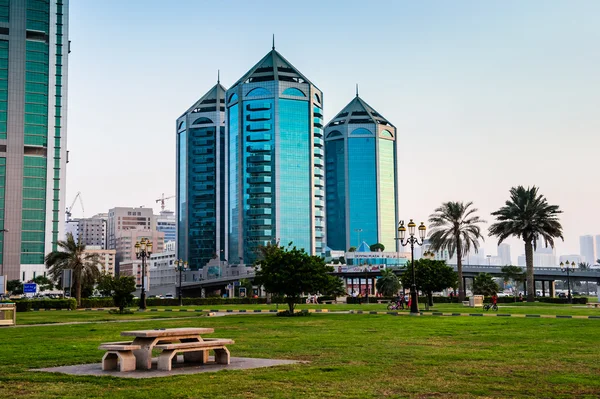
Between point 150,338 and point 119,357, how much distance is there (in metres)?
0.94

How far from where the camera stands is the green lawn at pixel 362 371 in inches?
483

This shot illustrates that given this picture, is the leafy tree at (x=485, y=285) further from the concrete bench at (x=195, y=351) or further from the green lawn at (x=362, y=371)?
the concrete bench at (x=195, y=351)

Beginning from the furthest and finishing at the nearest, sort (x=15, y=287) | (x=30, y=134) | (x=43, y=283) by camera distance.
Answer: (x=30, y=134), (x=43, y=283), (x=15, y=287)

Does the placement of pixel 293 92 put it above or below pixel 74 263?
above

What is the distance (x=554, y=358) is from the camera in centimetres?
1770

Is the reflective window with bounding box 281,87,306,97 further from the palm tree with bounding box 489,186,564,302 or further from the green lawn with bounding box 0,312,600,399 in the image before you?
the green lawn with bounding box 0,312,600,399

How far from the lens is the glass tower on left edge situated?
520ft

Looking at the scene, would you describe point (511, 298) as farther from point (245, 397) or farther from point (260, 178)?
point (260, 178)

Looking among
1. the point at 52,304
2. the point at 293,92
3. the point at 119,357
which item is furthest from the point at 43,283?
the point at 119,357

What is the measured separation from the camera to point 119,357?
50.5 ft

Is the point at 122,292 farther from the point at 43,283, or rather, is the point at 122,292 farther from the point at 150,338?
the point at 43,283

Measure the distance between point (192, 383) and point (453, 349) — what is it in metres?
9.48

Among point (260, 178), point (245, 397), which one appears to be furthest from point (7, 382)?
point (260, 178)

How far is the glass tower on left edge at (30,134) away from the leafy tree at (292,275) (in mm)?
121597
